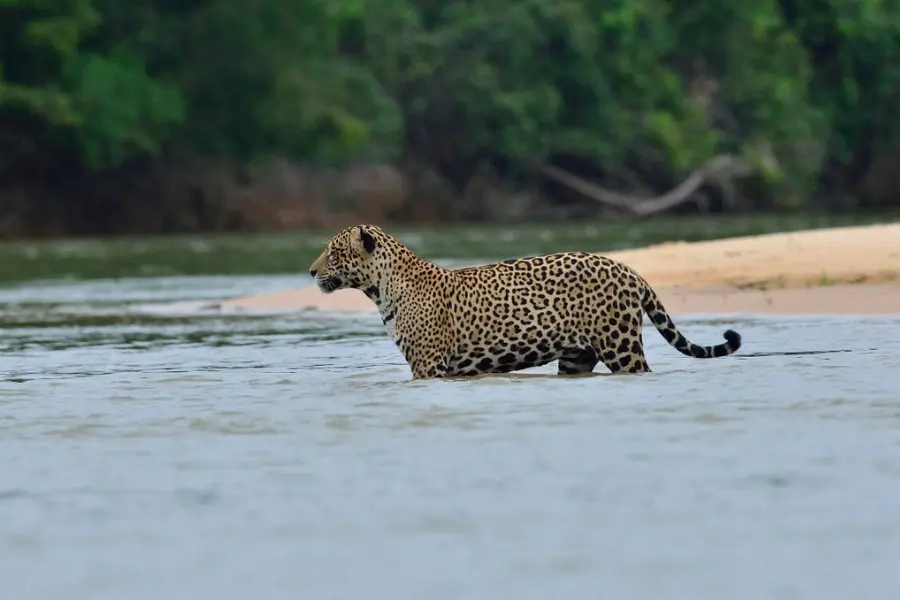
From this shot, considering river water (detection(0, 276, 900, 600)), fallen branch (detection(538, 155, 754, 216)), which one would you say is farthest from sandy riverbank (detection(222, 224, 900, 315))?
fallen branch (detection(538, 155, 754, 216))

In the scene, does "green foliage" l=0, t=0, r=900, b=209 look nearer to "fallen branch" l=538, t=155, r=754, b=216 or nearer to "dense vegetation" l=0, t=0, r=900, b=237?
"dense vegetation" l=0, t=0, r=900, b=237

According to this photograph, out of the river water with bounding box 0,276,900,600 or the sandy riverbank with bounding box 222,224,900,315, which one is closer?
the river water with bounding box 0,276,900,600

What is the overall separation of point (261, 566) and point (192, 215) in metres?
42.1

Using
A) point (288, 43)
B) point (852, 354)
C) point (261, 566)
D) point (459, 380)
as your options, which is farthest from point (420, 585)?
point (288, 43)

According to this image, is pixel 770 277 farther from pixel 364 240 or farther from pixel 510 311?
pixel 510 311

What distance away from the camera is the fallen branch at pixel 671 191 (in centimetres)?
5541

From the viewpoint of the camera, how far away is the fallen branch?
2181 inches

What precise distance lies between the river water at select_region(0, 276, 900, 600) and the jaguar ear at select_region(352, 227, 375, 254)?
75 centimetres

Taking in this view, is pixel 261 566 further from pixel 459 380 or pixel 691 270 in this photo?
pixel 691 270

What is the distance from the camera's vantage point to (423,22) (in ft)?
199

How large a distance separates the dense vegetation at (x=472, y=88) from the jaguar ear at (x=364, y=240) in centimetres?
3392

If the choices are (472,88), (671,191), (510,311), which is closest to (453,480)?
(510,311)

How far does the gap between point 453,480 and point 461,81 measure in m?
47.2

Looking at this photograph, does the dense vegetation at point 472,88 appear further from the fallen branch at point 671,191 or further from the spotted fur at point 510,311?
the spotted fur at point 510,311
